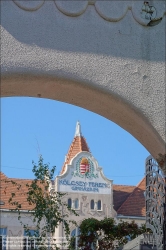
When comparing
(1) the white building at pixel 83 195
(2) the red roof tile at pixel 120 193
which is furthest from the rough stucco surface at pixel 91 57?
(2) the red roof tile at pixel 120 193

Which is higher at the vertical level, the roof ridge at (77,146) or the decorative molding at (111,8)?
the roof ridge at (77,146)

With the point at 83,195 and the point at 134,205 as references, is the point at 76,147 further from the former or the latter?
the point at 134,205

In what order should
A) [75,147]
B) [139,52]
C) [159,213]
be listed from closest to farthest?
1. [139,52]
2. [159,213]
3. [75,147]

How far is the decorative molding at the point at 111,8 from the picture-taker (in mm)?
3863

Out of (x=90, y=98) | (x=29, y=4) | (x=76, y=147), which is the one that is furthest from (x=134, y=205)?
(x=29, y=4)

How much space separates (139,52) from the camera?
4.05 meters

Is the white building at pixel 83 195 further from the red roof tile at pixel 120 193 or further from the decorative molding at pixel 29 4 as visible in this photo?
the decorative molding at pixel 29 4

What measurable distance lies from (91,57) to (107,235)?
381 inches

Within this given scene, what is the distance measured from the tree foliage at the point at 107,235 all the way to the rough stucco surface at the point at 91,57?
353 inches

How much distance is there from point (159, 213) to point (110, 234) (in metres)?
8.94

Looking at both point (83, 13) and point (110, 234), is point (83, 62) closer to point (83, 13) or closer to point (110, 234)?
point (83, 13)

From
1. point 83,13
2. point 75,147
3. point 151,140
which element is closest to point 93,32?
point 83,13

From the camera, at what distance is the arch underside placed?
3.86 metres

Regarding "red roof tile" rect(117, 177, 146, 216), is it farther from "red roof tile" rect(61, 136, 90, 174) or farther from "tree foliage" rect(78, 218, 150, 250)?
"tree foliage" rect(78, 218, 150, 250)
